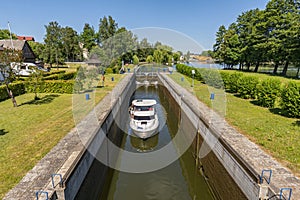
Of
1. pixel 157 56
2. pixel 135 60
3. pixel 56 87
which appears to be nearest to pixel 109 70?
pixel 135 60

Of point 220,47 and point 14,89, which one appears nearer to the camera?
point 14,89

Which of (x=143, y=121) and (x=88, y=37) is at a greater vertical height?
(x=88, y=37)

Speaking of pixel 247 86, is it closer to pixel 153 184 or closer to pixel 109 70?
pixel 153 184

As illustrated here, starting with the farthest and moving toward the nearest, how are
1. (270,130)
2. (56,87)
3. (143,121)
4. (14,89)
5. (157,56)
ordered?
1. (157,56)
2. (56,87)
3. (14,89)
4. (143,121)
5. (270,130)

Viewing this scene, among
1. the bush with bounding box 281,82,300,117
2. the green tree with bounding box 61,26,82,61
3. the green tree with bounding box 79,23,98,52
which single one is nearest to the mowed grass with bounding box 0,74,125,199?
the bush with bounding box 281,82,300,117

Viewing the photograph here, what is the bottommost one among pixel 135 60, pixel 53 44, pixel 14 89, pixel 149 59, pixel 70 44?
pixel 14 89

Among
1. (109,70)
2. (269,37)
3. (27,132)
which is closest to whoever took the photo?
(27,132)

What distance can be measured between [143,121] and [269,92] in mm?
10033

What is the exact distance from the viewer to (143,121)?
571 inches

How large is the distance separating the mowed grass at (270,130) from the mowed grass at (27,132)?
9.60 meters

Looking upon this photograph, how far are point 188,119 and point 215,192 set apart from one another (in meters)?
7.02

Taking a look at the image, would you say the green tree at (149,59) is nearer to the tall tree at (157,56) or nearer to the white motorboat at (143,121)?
the tall tree at (157,56)

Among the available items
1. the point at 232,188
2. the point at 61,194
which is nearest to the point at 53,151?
the point at 61,194

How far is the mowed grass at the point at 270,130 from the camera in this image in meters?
7.79
